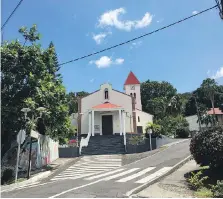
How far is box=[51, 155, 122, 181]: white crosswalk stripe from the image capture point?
18.4m

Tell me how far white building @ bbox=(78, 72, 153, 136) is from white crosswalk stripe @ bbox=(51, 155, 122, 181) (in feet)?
35.7

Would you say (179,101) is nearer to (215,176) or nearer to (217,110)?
(217,110)

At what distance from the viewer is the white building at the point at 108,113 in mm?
36250

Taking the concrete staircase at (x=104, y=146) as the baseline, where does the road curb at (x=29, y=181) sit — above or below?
below

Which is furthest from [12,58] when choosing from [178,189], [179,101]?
[179,101]

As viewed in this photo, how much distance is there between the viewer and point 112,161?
2233 centimetres

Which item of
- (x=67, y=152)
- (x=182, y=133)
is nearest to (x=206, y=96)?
(x=182, y=133)

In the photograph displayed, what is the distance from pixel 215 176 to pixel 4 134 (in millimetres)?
12542

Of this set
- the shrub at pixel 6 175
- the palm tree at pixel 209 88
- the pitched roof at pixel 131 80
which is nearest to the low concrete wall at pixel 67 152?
the shrub at pixel 6 175

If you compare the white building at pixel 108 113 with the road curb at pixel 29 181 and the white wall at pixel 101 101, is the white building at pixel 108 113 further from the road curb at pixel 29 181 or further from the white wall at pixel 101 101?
the road curb at pixel 29 181

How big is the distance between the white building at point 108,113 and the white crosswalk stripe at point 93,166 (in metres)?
10.9

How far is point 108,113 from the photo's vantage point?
127 feet

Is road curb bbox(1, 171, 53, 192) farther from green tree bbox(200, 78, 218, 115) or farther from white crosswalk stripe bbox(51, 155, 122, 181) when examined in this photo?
green tree bbox(200, 78, 218, 115)

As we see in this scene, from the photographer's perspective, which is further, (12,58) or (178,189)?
(12,58)
